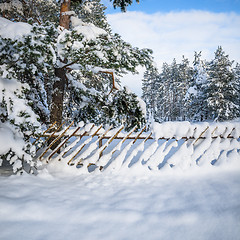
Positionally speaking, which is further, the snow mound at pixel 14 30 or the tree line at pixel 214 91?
the tree line at pixel 214 91

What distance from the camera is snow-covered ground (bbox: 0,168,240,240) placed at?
212 cm

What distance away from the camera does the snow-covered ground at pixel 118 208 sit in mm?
2117

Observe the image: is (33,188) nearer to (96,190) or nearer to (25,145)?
(25,145)

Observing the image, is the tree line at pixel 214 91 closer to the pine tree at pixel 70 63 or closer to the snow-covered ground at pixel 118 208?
the pine tree at pixel 70 63

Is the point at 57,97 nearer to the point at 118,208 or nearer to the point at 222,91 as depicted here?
the point at 118,208

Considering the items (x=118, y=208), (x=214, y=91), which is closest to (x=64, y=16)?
(x=118, y=208)

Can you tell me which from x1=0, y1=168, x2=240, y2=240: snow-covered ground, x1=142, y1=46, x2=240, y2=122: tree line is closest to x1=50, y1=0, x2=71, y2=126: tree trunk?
x1=0, y1=168, x2=240, y2=240: snow-covered ground

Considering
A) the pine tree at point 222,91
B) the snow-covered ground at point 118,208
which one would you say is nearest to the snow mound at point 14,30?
the snow-covered ground at point 118,208

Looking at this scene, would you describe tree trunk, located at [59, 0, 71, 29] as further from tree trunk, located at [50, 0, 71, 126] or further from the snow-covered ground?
the snow-covered ground

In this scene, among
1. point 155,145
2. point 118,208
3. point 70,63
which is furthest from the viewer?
point 70,63

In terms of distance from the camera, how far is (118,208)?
2.71 m

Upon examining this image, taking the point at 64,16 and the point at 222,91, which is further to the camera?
the point at 222,91

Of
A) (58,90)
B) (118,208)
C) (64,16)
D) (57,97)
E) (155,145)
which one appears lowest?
(118,208)

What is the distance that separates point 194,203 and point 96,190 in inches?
74.1
